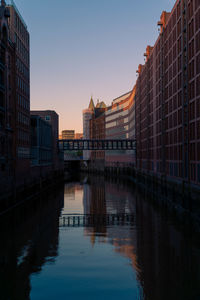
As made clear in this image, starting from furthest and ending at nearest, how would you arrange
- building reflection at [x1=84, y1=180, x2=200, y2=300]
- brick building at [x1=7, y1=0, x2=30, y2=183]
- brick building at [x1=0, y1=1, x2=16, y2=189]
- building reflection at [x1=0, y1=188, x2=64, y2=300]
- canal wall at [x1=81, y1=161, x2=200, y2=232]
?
brick building at [x1=7, y1=0, x2=30, y2=183] → brick building at [x1=0, y1=1, x2=16, y2=189] → canal wall at [x1=81, y1=161, x2=200, y2=232] → building reflection at [x1=0, y1=188, x2=64, y2=300] → building reflection at [x1=84, y1=180, x2=200, y2=300]

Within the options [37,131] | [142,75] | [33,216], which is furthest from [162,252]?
[142,75]

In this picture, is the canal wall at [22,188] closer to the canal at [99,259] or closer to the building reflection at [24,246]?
the building reflection at [24,246]

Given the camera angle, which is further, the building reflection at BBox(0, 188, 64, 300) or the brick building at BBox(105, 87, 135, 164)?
the brick building at BBox(105, 87, 135, 164)

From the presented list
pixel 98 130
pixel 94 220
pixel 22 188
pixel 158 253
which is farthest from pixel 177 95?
pixel 98 130

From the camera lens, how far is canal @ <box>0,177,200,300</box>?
18703 mm

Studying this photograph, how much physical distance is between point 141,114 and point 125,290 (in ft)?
286

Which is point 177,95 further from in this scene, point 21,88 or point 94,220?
point 21,88

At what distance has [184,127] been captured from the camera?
48.0 meters

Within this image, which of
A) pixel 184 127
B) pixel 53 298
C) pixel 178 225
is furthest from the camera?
pixel 184 127

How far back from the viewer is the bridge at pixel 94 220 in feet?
125

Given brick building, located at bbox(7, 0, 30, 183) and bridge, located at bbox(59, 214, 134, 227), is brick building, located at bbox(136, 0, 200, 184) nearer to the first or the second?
bridge, located at bbox(59, 214, 134, 227)

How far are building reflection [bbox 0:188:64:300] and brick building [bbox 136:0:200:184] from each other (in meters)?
19.6

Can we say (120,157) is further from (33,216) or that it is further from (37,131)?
(33,216)

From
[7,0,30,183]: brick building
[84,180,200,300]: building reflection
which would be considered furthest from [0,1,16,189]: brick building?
[84,180,200,300]: building reflection
